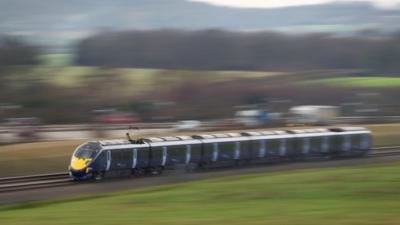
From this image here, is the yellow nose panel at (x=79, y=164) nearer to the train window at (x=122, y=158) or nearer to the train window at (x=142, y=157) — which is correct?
the train window at (x=122, y=158)

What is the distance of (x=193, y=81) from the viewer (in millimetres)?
73750

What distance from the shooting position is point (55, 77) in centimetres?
7019

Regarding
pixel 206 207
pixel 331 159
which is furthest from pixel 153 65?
pixel 206 207

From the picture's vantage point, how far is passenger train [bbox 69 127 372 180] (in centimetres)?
2827

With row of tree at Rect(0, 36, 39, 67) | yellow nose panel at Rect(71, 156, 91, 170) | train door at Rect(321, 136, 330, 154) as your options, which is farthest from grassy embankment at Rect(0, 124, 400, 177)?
row of tree at Rect(0, 36, 39, 67)

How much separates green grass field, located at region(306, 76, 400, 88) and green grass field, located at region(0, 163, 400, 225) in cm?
5563

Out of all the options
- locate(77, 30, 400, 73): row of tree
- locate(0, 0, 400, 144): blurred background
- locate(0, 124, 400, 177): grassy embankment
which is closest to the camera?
locate(0, 124, 400, 177): grassy embankment

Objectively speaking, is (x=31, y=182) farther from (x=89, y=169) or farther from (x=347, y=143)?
(x=347, y=143)

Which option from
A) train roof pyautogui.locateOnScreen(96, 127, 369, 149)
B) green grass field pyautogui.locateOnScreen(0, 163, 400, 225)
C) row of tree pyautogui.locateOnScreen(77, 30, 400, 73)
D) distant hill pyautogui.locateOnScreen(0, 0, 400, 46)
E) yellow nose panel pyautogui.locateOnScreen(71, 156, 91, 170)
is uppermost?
distant hill pyautogui.locateOnScreen(0, 0, 400, 46)

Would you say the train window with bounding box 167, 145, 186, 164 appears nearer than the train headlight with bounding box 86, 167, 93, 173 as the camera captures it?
No

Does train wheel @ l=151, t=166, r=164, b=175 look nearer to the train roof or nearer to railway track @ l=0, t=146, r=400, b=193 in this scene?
the train roof

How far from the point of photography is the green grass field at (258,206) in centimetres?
1199

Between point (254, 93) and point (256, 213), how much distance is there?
2380 inches

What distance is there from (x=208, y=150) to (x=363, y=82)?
161 feet
